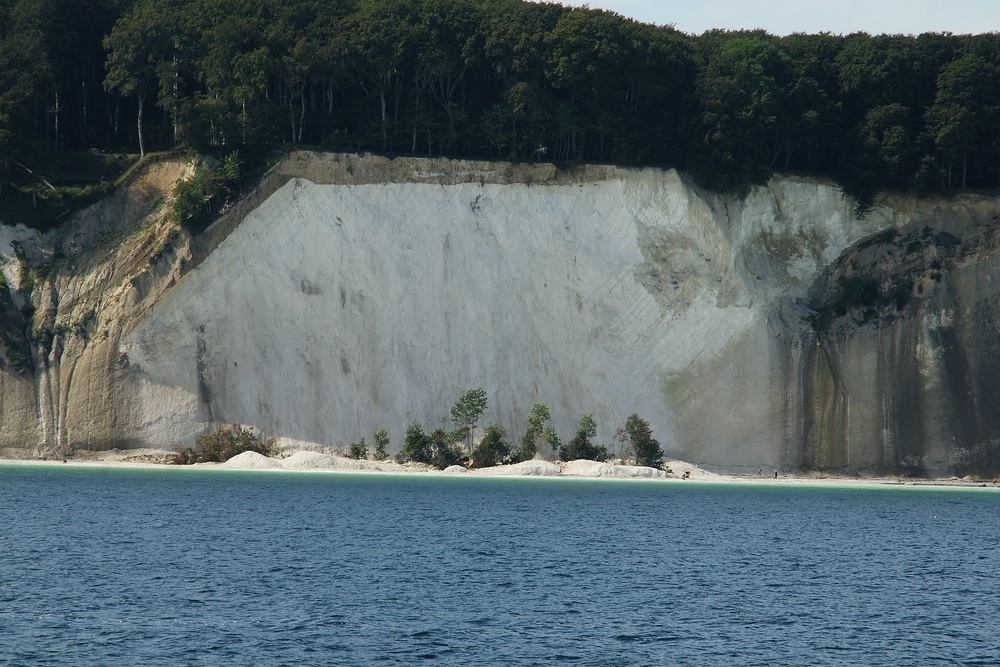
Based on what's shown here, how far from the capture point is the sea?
2100 centimetres

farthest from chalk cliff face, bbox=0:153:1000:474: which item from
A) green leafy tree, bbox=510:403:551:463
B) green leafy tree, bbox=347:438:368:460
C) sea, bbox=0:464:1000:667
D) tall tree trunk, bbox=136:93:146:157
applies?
sea, bbox=0:464:1000:667

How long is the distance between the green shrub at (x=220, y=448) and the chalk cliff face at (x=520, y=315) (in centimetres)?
101

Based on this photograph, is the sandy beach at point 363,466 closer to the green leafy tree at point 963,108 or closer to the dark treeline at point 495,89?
the dark treeline at point 495,89

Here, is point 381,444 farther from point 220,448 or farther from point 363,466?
point 220,448

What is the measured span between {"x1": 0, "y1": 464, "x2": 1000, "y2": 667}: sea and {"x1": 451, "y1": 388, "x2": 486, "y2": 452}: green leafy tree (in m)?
12.3

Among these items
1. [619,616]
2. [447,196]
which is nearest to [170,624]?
[619,616]

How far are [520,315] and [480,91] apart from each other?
47.0ft

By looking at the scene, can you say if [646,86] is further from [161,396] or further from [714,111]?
[161,396]

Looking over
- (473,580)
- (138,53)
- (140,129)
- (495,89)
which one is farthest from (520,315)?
(473,580)

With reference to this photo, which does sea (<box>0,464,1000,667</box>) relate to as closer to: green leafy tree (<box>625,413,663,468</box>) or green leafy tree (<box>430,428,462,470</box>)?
green leafy tree (<box>430,428,462,470</box>)

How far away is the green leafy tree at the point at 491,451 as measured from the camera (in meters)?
59.1

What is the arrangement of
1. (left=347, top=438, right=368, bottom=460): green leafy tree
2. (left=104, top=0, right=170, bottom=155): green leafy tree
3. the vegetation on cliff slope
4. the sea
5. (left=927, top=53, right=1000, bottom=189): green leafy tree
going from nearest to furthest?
the sea → (left=347, top=438, right=368, bottom=460): green leafy tree → the vegetation on cliff slope → (left=104, top=0, right=170, bottom=155): green leafy tree → (left=927, top=53, right=1000, bottom=189): green leafy tree

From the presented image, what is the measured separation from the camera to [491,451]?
194ft

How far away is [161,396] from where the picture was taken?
59.6m
